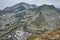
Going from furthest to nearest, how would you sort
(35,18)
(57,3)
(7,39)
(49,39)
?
(35,18) → (7,39) → (57,3) → (49,39)

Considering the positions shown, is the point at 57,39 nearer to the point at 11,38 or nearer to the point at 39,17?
the point at 11,38

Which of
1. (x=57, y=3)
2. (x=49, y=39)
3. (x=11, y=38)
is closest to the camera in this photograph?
(x=49, y=39)

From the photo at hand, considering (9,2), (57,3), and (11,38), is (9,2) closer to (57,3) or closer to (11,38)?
(57,3)

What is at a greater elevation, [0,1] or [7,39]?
[0,1]

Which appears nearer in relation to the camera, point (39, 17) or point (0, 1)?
point (0, 1)

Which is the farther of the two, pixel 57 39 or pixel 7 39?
pixel 7 39

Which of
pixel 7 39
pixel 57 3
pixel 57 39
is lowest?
pixel 7 39

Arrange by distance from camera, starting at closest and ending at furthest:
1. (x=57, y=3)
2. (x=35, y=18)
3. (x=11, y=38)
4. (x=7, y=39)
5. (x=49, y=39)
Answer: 1. (x=49, y=39)
2. (x=57, y=3)
3. (x=11, y=38)
4. (x=7, y=39)
5. (x=35, y=18)

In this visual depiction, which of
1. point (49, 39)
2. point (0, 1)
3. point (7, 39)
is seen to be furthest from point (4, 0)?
point (7, 39)

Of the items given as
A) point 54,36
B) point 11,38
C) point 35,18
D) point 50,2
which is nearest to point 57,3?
point 50,2
